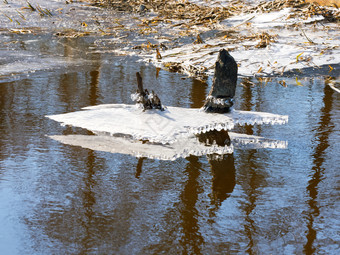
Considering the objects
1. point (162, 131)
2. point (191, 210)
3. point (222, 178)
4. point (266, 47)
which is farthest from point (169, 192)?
point (266, 47)

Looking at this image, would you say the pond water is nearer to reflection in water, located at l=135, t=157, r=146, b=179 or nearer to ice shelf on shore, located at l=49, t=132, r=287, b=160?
reflection in water, located at l=135, t=157, r=146, b=179

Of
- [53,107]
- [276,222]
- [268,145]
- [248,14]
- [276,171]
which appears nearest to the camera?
[276,222]

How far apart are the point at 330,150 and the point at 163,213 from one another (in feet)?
7.10

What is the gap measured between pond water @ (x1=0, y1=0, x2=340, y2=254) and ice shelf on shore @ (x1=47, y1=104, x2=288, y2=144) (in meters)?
0.25

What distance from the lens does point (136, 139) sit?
4.84 metres

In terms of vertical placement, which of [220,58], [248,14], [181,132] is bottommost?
[181,132]

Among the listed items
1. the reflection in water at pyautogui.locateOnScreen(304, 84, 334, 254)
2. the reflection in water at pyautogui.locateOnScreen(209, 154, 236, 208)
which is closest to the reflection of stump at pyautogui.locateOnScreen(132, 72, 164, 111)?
the reflection in water at pyautogui.locateOnScreen(209, 154, 236, 208)

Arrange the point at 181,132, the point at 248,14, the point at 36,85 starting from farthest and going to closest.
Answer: the point at 248,14
the point at 36,85
the point at 181,132

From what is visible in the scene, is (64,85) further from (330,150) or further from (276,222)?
(276,222)

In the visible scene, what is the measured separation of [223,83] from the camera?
468cm

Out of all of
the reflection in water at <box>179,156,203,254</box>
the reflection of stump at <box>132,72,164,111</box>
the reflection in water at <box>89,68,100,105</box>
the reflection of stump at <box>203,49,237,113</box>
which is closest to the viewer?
the reflection in water at <box>179,156,203,254</box>

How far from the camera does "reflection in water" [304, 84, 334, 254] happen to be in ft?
10.2

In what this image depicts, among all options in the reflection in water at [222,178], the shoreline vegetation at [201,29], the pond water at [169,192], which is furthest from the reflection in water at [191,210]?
the shoreline vegetation at [201,29]

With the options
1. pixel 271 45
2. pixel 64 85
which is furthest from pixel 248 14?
pixel 64 85
